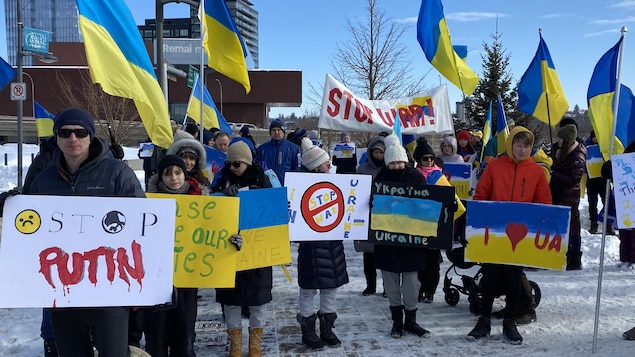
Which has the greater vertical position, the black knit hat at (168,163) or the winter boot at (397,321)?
the black knit hat at (168,163)

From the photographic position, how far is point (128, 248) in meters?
2.96

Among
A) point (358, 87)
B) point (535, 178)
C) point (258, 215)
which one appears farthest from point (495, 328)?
point (358, 87)

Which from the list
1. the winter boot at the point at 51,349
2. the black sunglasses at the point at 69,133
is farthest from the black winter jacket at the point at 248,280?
the black sunglasses at the point at 69,133

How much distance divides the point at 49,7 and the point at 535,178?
471 feet

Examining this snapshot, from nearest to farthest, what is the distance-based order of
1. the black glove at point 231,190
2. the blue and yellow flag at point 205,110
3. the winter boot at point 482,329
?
the black glove at point 231,190 → the winter boot at point 482,329 → the blue and yellow flag at point 205,110

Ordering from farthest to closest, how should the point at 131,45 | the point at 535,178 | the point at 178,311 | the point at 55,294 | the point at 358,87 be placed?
the point at 358,87, the point at 535,178, the point at 131,45, the point at 178,311, the point at 55,294

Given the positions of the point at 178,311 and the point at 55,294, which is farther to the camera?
the point at 178,311

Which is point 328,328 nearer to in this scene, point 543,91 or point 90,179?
point 90,179

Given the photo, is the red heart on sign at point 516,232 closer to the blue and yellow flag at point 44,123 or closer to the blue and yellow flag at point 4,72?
the blue and yellow flag at point 4,72

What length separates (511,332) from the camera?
4.73m

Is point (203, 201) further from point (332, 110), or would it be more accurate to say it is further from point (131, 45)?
point (332, 110)

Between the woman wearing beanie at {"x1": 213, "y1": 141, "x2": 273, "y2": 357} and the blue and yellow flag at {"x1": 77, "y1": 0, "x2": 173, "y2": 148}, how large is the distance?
1.95 feet

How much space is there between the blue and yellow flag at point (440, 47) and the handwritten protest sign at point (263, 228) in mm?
4038

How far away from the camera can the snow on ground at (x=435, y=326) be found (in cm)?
456
